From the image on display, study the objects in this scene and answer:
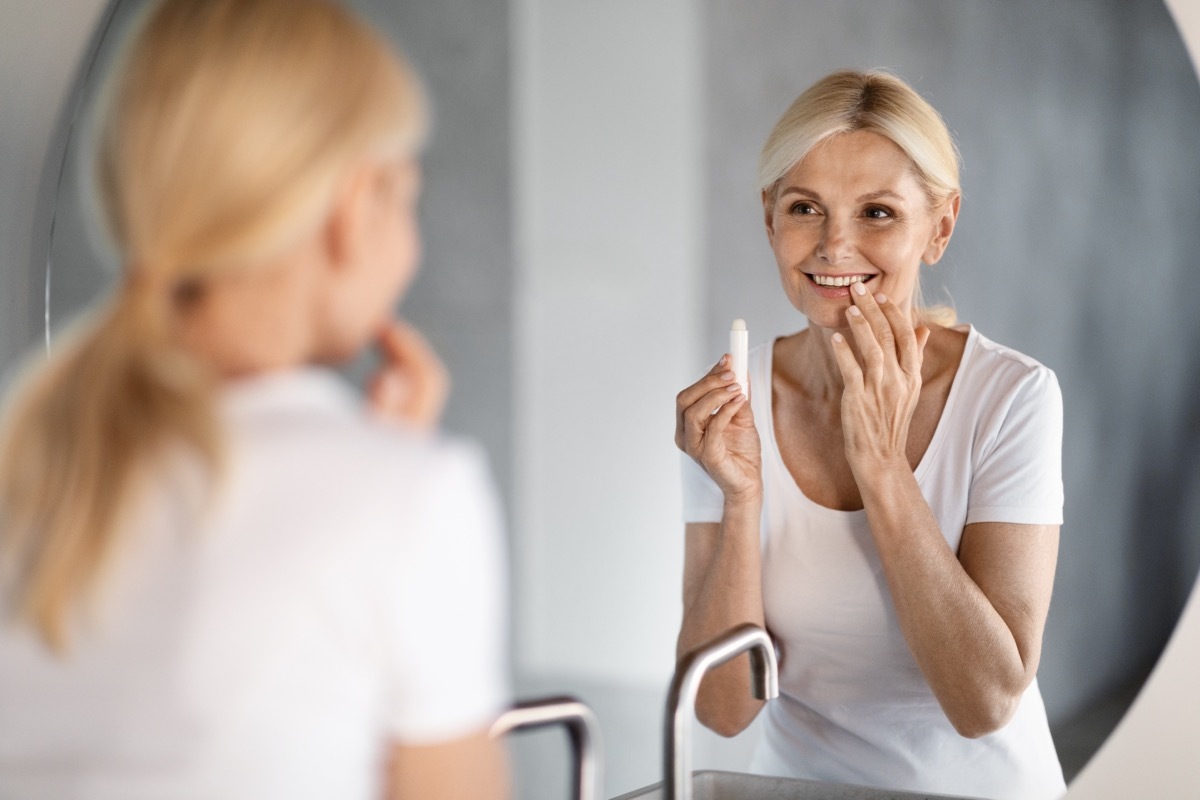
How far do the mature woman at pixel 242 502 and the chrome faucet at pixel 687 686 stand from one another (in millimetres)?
156

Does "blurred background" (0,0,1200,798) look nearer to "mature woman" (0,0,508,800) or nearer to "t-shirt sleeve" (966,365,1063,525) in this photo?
"t-shirt sleeve" (966,365,1063,525)

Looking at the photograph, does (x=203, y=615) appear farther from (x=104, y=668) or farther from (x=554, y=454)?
(x=554, y=454)

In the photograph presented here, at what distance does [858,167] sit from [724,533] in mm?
259

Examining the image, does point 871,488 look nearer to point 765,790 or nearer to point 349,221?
point 765,790

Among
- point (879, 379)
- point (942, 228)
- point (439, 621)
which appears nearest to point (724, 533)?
point (879, 379)

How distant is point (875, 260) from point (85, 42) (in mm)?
708

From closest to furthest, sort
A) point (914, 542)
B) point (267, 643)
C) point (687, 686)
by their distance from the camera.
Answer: point (267, 643) → point (687, 686) → point (914, 542)

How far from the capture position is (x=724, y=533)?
817 millimetres

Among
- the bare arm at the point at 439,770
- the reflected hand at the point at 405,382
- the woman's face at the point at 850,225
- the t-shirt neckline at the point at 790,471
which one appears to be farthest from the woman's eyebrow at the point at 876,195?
the bare arm at the point at 439,770

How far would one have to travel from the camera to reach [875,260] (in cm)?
79

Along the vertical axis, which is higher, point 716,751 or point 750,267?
point 750,267

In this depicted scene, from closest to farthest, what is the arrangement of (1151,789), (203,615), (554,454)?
(203,615)
(554,454)
(1151,789)

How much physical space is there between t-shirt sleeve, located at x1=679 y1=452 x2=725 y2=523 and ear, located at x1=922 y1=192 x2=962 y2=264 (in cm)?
21

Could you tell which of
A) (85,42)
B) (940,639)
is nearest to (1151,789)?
(940,639)
